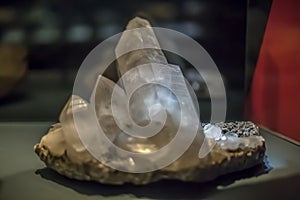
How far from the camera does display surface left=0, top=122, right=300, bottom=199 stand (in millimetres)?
779

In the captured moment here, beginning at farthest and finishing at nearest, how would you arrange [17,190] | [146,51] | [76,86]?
1. [76,86]
2. [146,51]
3. [17,190]

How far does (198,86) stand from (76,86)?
305 millimetres

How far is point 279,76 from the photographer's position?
1188 millimetres

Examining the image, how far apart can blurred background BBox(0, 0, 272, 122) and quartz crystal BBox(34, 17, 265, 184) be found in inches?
13.1

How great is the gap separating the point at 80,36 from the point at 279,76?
0.49m

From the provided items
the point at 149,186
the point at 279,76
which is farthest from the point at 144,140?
the point at 279,76

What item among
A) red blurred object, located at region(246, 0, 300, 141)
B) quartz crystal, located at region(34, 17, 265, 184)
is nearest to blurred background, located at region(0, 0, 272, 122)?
red blurred object, located at region(246, 0, 300, 141)

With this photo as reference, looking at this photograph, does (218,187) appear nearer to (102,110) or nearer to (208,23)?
(102,110)

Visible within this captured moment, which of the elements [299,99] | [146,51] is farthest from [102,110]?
[299,99]

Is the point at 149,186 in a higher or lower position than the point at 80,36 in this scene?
lower

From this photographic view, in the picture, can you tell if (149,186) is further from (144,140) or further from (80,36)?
(80,36)

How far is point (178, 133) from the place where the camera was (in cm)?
82

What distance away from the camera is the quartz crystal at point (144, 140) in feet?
2.61

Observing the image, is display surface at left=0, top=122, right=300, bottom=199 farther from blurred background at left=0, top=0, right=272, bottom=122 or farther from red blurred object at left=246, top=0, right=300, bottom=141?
blurred background at left=0, top=0, right=272, bottom=122
